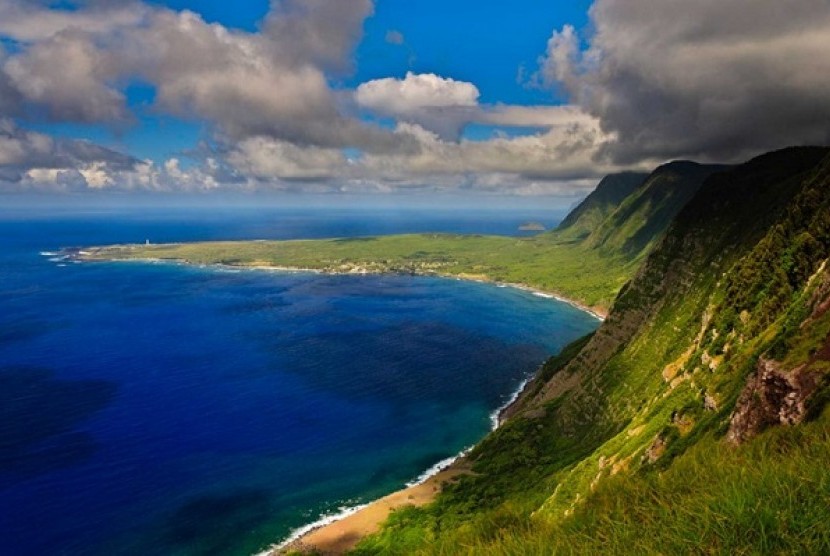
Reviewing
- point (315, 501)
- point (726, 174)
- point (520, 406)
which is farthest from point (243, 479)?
point (726, 174)

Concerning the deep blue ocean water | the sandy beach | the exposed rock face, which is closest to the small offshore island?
the exposed rock face

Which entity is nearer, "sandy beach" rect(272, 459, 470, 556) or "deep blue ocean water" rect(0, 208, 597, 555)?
"sandy beach" rect(272, 459, 470, 556)

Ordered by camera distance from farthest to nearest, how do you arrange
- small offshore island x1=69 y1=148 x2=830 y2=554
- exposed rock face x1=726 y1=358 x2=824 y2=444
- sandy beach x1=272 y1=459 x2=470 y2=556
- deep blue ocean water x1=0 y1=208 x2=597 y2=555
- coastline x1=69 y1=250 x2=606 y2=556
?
deep blue ocean water x1=0 y1=208 x2=597 y2=555, coastline x1=69 y1=250 x2=606 y2=556, sandy beach x1=272 y1=459 x2=470 y2=556, exposed rock face x1=726 y1=358 x2=824 y2=444, small offshore island x1=69 y1=148 x2=830 y2=554

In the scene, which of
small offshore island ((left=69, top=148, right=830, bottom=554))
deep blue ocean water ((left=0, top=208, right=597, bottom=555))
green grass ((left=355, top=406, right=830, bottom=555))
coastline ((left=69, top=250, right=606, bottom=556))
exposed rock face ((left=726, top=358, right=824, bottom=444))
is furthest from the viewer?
deep blue ocean water ((left=0, top=208, right=597, bottom=555))

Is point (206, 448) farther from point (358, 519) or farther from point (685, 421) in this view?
point (685, 421)

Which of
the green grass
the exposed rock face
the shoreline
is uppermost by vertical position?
the green grass

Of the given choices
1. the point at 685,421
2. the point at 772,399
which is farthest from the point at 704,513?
the point at 685,421

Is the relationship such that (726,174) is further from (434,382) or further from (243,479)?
(243,479)

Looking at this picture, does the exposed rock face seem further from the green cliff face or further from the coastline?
the coastline

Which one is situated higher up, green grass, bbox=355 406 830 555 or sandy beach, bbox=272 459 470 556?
green grass, bbox=355 406 830 555
